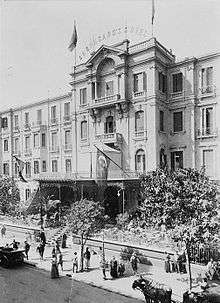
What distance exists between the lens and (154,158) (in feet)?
94.8

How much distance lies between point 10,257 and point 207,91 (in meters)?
19.3

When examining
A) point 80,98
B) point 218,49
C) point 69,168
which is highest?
point 218,49

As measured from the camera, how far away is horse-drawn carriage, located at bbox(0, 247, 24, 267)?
69.6 feet

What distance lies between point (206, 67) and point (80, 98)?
1314cm

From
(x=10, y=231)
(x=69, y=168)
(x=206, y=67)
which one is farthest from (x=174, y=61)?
(x=10, y=231)

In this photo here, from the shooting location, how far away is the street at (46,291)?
→ 15.6 m

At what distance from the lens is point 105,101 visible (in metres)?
31.6

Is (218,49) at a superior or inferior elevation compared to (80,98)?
superior

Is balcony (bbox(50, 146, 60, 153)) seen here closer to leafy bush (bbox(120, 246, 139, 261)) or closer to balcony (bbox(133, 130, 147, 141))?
balcony (bbox(133, 130, 147, 141))

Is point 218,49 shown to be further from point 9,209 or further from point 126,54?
point 9,209

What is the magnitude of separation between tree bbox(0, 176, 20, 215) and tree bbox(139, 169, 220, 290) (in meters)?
21.1

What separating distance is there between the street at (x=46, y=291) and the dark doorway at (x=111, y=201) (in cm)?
1316

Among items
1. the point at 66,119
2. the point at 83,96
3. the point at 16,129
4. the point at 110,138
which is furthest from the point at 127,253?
the point at 16,129

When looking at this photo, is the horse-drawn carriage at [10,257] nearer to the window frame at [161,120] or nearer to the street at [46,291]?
the street at [46,291]
